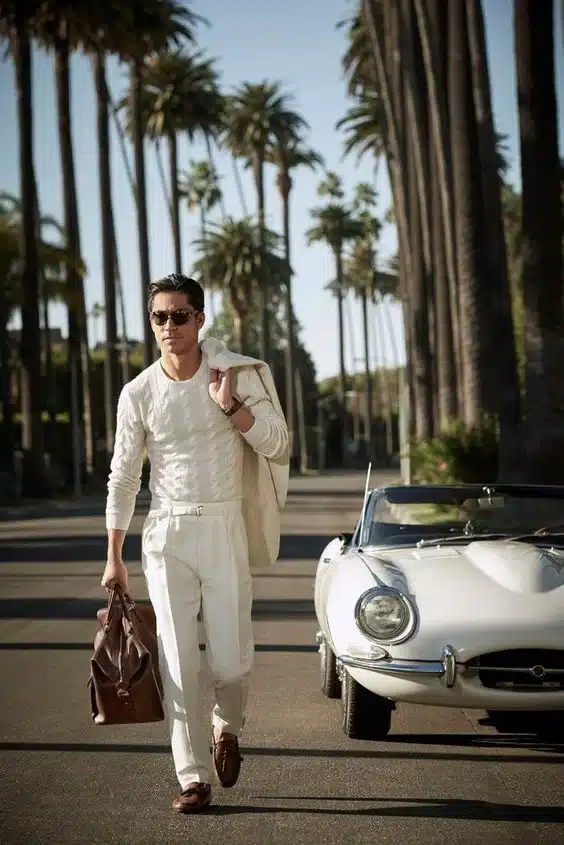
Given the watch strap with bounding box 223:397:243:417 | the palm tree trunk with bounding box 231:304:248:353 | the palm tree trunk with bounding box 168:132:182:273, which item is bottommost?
the watch strap with bounding box 223:397:243:417

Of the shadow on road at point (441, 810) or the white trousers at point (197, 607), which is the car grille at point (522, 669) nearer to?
the shadow on road at point (441, 810)

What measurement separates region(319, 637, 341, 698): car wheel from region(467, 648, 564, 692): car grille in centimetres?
169

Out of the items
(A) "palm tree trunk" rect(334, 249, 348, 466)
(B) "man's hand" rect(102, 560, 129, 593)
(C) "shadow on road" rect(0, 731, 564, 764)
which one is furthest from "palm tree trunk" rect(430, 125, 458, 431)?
(A) "palm tree trunk" rect(334, 249, 348, 466)

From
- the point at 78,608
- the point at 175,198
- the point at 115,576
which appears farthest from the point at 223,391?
the point at 175,198

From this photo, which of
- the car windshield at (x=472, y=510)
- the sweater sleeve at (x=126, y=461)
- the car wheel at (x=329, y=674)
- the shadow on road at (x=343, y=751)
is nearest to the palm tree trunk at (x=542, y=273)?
the car windshield at (x=472, y=510)

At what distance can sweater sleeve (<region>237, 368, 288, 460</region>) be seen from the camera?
6.30 metres

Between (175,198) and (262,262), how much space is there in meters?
24.5

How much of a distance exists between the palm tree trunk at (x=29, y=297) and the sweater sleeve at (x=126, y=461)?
4217 centimetres

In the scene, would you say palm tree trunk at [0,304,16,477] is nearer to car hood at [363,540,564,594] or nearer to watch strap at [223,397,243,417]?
car hood at [363,540,564,594]

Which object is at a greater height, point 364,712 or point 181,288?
point 181,288

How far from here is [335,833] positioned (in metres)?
5.83

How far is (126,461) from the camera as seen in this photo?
6422 mm

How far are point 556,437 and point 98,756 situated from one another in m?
13.3

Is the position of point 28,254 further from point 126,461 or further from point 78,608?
point 126,461
